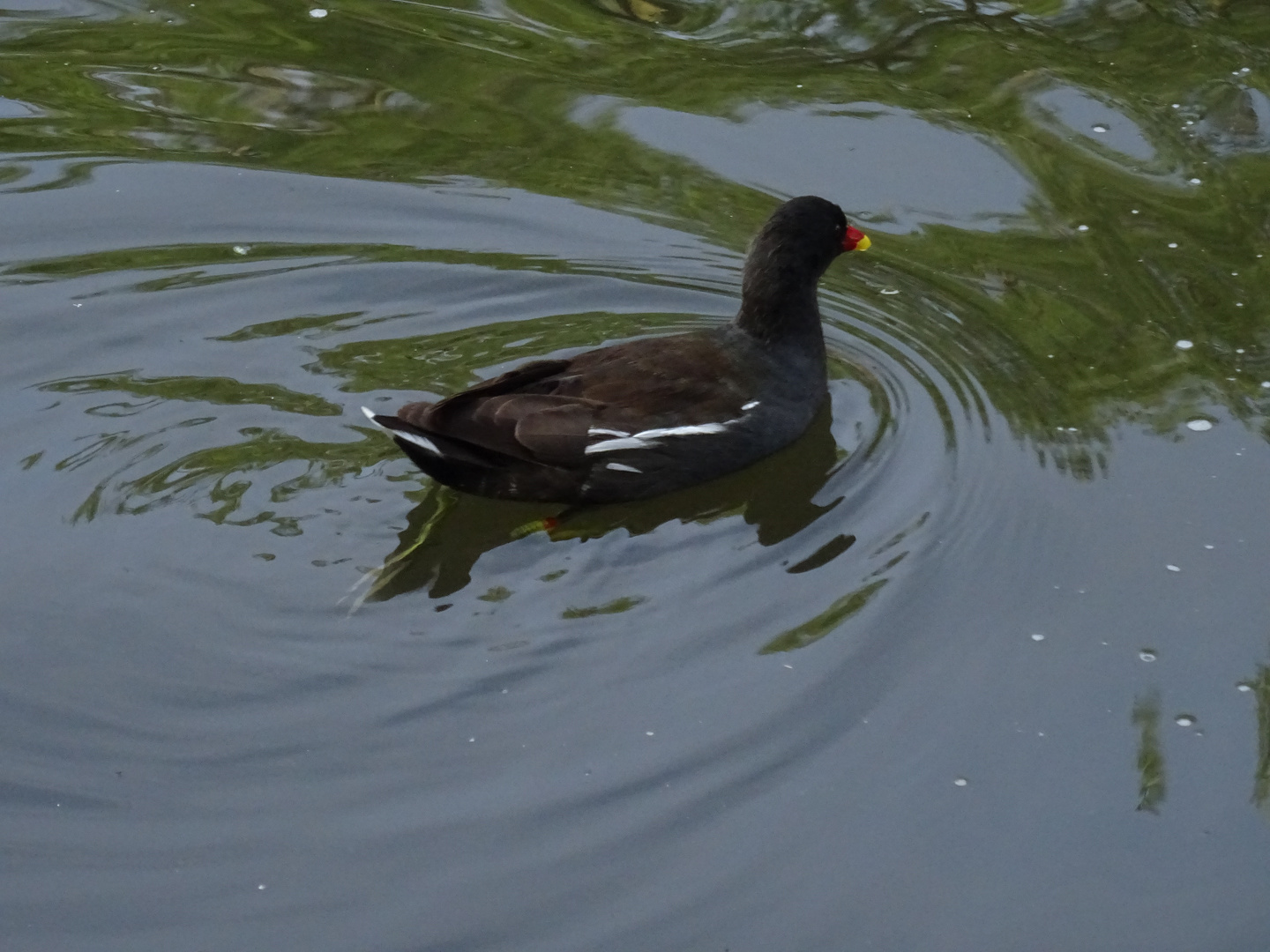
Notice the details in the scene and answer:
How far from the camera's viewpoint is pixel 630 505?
5641 millimetres

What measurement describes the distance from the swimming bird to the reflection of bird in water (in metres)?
0.06

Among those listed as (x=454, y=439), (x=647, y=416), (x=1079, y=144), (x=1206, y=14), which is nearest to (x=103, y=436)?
(x=454, y=439)

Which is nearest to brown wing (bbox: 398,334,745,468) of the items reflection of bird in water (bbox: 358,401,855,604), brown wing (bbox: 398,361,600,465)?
brown wing (bbox: 398,361,600,465)

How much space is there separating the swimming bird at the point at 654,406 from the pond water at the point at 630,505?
0.48 ft

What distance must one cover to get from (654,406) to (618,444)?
235mm

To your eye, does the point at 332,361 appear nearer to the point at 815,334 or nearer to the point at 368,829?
the point at 815,334

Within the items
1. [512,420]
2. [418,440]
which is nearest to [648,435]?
[512,420]

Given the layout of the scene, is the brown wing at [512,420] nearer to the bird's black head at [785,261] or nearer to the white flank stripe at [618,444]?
the white flank stripe at [618,444]

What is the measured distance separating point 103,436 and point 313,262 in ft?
4.83

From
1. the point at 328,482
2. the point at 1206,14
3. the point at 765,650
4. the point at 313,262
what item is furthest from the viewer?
the point at 1206,14

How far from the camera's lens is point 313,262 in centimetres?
690

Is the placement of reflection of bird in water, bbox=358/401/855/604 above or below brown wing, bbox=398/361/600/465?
below

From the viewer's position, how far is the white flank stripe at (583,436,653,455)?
545cm

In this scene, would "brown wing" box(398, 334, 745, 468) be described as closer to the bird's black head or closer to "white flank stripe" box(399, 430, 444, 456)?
"white flank stripe" box(399, 430, 444, 456)
